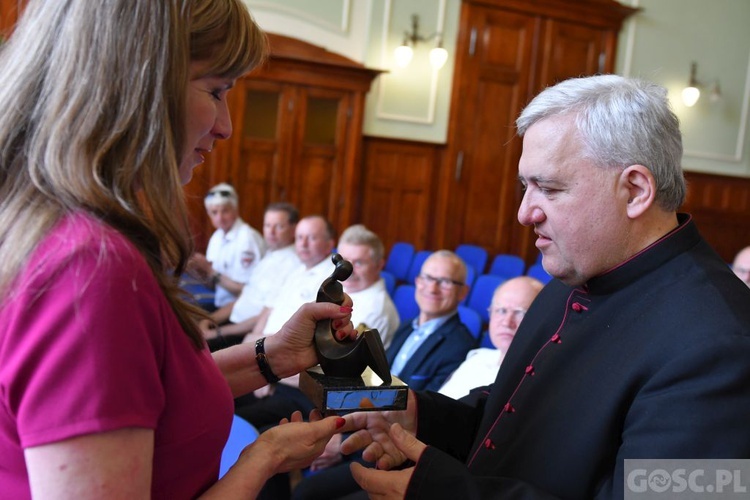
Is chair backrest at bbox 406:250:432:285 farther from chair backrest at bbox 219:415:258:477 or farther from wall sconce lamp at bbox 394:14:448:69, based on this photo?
chair backrest at bbox 219:415:258:477

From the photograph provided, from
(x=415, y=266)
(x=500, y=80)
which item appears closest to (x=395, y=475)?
(x=415, y=266)

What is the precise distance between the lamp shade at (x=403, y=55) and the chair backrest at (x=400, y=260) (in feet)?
6.76

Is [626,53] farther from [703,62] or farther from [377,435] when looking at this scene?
[377,435]

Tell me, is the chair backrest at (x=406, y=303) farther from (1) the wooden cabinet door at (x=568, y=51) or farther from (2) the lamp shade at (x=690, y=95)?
(2) the lamp shade at (x=690, y=95)

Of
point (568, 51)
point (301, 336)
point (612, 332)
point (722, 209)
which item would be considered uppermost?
point (568, 51)

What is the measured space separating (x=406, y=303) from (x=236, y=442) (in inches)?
99.6

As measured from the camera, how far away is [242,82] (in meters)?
7.04

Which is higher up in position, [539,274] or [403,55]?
[403,55]

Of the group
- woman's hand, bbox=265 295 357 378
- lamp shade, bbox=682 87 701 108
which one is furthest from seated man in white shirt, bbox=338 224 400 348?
lamp shade, bbox=682 87 701 108

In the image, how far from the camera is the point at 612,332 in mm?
1421

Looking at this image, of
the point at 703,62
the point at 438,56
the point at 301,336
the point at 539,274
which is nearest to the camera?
the point at 301,336

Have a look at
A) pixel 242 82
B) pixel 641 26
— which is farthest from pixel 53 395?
pixel 641 26

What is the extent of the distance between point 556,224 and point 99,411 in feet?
3.18

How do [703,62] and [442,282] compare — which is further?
[703,62]
